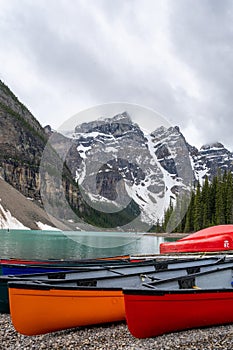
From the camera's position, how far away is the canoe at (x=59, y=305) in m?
9.55

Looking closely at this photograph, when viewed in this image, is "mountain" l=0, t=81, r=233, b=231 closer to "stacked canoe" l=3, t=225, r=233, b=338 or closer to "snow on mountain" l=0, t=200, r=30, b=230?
"stacked canoe" l=3, t=225, r=233, b=338

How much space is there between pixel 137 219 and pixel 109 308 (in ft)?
18.9

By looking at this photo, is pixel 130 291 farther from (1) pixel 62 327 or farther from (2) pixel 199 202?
(2) pixel 199 202

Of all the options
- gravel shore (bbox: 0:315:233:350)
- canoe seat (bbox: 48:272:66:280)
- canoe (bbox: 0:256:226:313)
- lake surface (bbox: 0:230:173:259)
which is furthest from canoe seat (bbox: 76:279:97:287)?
lake surface (bbox: 0:230:173:259)

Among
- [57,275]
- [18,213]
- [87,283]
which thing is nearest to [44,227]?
[18,213]

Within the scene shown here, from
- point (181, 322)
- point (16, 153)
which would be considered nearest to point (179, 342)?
point (181, 322)

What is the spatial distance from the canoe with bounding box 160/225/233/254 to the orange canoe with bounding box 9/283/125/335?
1440 centimetres

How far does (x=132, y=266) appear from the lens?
14.1m

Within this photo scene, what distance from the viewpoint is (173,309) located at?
354 inches

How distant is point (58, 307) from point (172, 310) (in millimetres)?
3180

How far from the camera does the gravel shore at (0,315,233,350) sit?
27.9 feet

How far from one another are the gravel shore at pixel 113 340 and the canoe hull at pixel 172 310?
22 cm

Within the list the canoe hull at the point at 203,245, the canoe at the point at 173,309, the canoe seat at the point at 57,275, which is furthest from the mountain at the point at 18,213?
the canoe at the point at 173,309

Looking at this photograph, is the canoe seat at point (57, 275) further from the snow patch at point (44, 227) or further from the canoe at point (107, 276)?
the snow patch at point (44, 227)
